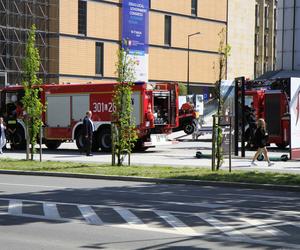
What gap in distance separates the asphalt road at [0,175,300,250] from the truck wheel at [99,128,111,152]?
11668 mm

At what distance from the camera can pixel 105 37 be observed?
66250 millimetres

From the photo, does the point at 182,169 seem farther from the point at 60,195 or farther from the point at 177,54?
the point at 177,54

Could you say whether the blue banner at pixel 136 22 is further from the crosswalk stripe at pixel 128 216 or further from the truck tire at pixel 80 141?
the crosswalk stripe at pixel 128 216

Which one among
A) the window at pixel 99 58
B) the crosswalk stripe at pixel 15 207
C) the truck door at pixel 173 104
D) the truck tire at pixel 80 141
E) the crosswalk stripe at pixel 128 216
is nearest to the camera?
the crosswalk stripe at pixel 128 216

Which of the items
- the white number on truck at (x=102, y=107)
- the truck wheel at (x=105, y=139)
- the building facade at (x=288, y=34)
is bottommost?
the truck wheel at (x=105, y=139)

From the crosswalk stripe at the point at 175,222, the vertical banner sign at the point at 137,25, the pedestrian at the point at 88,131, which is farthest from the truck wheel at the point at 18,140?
the vertical banner sign at the point at 137,25

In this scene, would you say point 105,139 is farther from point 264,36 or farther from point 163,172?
point 264,36

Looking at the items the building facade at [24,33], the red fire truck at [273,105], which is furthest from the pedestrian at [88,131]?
the building facade at [24,33]

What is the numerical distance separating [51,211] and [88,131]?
1424cm

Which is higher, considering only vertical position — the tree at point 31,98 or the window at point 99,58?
the window at point 99,58

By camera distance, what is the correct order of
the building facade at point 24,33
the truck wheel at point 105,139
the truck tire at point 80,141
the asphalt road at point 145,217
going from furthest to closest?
1. the building facade at point 24,33
2. the truck tire at point 80,141
3. the truck wheel at point 105,139
4. the asphalt road at point 145,217

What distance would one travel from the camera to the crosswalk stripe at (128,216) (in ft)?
31.4

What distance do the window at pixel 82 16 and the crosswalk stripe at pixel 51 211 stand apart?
5387cm

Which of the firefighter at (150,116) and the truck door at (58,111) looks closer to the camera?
the firefighter at (150,116)
